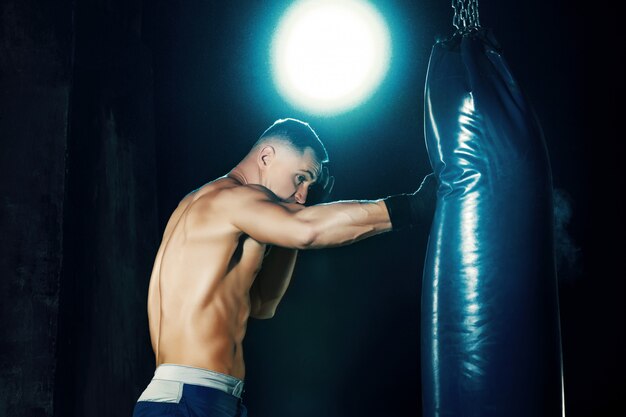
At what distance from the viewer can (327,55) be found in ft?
10.2

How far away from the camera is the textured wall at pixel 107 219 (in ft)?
7.80

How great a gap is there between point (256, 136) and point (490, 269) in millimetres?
1918

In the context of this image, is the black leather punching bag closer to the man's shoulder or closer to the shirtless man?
the shirtless man

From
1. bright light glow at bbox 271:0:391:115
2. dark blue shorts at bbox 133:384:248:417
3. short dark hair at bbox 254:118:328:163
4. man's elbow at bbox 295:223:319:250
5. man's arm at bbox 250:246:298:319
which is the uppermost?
bright light glow at bbox 271:0:391:115

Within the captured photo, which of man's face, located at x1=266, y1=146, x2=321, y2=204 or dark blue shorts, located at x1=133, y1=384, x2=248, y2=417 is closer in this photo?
dark blue shorts, located at x1=133, y1=384, x2=248, y2=417

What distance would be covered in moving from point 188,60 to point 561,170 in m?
2.00

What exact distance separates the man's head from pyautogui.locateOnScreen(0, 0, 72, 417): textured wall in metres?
0.91

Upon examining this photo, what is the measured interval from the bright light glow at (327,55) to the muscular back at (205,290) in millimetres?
1496

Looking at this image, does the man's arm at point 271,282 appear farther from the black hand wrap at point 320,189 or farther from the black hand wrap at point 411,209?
the black hand wrap at point 411,209

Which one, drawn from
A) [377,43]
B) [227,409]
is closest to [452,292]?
[227,409]

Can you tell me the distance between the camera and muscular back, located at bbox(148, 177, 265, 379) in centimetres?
160

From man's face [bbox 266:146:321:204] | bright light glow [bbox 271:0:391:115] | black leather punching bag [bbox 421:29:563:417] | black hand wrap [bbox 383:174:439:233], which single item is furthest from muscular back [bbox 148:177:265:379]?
bright light glow [bbox 271:0:391:115]

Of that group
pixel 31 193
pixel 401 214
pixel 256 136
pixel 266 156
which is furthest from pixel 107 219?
pixel 401 214

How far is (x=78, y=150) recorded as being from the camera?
7.96 ft
